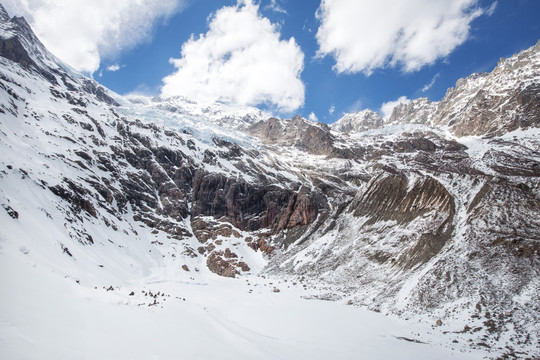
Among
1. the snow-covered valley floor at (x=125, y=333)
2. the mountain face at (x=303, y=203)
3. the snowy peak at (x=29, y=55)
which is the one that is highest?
the snowy peak at (x=29, y=55)

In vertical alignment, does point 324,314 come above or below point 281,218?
below

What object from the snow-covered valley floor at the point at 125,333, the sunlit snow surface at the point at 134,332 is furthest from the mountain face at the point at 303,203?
the snow-covered valley floor at the point at 125,333

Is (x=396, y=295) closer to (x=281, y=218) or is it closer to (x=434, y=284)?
(x=434, y=284)

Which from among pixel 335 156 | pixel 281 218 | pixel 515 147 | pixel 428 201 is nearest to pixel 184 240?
pixel 281 218

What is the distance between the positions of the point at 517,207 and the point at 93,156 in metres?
112

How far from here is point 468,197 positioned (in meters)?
56.8

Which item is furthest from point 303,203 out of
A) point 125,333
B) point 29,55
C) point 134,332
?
point 29,55

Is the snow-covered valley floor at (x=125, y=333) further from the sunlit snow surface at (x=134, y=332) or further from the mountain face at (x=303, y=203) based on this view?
the mountain face at (x=303, y=203)

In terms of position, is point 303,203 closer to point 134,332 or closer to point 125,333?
point 134,332

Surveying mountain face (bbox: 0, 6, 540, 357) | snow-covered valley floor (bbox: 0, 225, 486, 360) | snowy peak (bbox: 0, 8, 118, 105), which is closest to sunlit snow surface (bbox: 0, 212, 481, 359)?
snow-covered valley floor (bbox: 0, 225, 486, 360)

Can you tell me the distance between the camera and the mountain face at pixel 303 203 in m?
36.5

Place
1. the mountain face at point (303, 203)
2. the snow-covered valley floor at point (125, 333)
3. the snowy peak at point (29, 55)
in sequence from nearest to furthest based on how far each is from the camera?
the snow-covered valley floor at point (125, 333) → the mountain face at point (303, 203) → the snowy peak at point (29, 55)

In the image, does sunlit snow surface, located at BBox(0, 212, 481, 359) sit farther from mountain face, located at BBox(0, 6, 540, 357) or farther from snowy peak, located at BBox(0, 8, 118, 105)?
snowy peak, located at BBox(0, 8, 118, 105)

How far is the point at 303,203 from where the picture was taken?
10006cm
